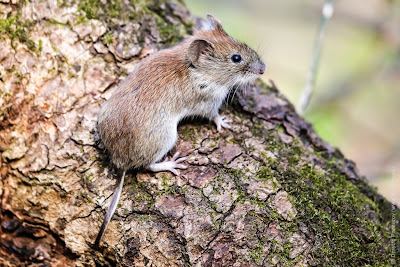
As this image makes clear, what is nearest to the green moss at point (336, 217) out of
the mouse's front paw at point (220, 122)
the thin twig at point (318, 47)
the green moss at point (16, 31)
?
the mouse's front paw at point (220, 122)

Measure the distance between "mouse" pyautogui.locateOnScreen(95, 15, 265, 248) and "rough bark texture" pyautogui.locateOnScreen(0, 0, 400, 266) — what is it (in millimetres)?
137

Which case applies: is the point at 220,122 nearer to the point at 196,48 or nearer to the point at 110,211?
the point at 196,48

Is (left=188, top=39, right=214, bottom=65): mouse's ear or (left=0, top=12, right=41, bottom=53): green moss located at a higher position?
(left=188, top=39, right=214, bottom=65): mouse's ear

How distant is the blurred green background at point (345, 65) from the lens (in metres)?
7.11

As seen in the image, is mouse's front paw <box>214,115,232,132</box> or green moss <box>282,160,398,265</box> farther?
mouse's front paw <box>214,115,232,132</box>

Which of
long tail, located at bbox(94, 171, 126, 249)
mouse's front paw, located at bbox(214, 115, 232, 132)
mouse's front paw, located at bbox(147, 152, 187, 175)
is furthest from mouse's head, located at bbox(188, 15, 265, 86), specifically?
long tail, located at bbox(94, 171, 126, 249)

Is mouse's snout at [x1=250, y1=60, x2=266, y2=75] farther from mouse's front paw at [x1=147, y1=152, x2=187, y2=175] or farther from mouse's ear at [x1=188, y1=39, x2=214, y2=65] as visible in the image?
mouse's front paw at [x1=147, y1=152, x2=187, y2=175]

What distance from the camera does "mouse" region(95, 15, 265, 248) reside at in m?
3.54

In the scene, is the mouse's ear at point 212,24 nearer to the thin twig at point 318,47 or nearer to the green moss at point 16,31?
the thin twig at point 318,47

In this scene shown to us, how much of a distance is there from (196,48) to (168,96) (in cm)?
55

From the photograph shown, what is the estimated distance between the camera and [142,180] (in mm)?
3512

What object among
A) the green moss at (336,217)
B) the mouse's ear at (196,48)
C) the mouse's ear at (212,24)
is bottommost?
the green moss at (336,217)

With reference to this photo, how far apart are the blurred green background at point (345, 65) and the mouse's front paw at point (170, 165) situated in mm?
2684

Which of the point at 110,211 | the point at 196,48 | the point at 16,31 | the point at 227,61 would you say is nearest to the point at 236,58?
the point at 227,61
